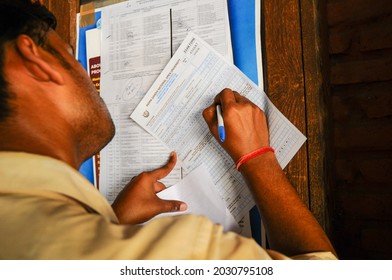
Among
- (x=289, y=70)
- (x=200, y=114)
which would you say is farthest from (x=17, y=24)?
(x=289, y=70)

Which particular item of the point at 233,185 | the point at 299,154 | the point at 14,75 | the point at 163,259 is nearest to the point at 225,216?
the point at 233,185

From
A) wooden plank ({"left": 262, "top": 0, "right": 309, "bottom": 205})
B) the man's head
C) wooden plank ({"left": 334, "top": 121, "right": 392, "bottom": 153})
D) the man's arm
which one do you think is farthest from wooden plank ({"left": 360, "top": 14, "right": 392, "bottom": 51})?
the man's head

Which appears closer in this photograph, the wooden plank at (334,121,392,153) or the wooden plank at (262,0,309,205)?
the wooden plank at (262,0,309,205)

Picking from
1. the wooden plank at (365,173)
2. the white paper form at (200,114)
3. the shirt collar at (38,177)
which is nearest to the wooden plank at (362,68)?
the wooden plank at (365,173)

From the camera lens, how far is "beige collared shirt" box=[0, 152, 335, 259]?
34 centimetres

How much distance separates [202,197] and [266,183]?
16 centimetres

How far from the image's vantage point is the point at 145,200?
27.9 inches

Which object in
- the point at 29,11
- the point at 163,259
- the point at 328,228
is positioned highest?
the point at 29,11

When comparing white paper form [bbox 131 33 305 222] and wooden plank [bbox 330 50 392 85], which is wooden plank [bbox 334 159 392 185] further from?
white paper form [bbox 131 33 305 222]

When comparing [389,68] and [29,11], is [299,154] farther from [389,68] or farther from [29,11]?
[29,11]

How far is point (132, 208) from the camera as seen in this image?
71 cm

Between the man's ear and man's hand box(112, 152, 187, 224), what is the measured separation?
0.29 m
